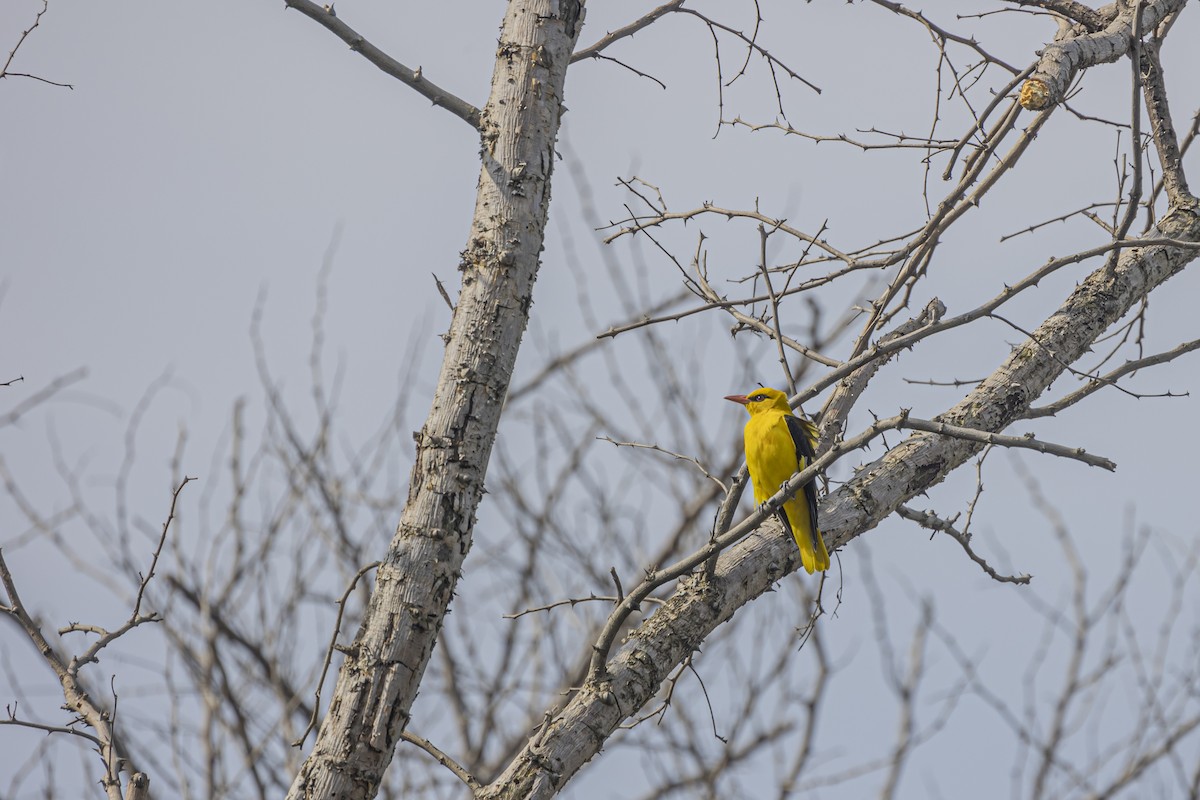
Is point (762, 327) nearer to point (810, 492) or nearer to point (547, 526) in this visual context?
point (810, 492)

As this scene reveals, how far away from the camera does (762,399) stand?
523 centimetres

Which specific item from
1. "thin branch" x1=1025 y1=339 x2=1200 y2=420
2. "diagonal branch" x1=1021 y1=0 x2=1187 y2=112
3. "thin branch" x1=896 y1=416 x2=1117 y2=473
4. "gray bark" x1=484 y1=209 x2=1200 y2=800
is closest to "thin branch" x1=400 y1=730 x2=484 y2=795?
"gray bark" x1=484 y1=209 x2=1200 y2=800

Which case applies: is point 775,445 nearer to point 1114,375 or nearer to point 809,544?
point 809,544

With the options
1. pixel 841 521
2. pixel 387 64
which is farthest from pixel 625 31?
pixel 841 521

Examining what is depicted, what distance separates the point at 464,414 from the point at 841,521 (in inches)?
57.3

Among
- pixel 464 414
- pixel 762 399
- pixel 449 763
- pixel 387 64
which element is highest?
pixel 762 399

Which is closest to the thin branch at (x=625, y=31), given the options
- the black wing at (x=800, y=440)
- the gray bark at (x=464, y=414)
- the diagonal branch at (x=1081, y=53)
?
the gray bark at (x=464, y=414)

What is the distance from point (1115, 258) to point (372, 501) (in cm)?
486

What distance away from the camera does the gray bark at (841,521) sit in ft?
9.93

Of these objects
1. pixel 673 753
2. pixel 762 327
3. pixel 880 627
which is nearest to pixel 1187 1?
pixel 762 327

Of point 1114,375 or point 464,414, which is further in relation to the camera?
point 1114,375

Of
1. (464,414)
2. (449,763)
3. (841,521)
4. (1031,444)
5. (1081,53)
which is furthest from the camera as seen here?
(841,521)

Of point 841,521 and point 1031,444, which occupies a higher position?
point 841,521

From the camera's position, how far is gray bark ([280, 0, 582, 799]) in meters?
2.62
